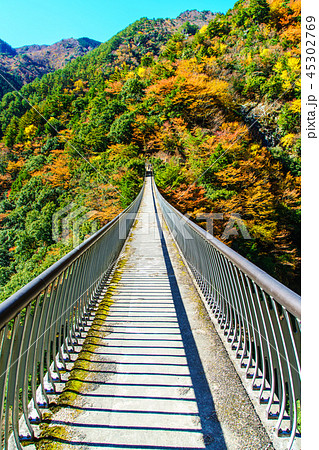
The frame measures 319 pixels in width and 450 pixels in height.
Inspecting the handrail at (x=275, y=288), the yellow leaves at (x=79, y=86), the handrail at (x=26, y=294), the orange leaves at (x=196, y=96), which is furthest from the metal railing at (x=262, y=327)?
the yellow leaves at (x=79, y=86)

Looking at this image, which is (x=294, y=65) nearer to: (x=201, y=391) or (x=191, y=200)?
(x=191, y=200)

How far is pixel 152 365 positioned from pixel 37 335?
4.21 ft

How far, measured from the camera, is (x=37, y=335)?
204 cm

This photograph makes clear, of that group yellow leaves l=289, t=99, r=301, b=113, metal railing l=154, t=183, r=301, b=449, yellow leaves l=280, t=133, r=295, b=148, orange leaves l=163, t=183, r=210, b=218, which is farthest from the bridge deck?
yellow leaves l=289, t=99, r=301, b=113

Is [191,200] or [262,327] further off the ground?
[191,200]

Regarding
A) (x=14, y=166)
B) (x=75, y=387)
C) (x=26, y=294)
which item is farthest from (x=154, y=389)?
(x=14, y=166)

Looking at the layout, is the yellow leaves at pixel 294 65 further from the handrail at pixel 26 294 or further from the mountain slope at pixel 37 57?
the mountain slope at pixel 37 57

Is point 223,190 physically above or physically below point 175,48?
below

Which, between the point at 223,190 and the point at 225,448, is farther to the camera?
the point at 223,190

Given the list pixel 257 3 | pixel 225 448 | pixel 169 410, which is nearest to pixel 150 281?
pixel 169 410
